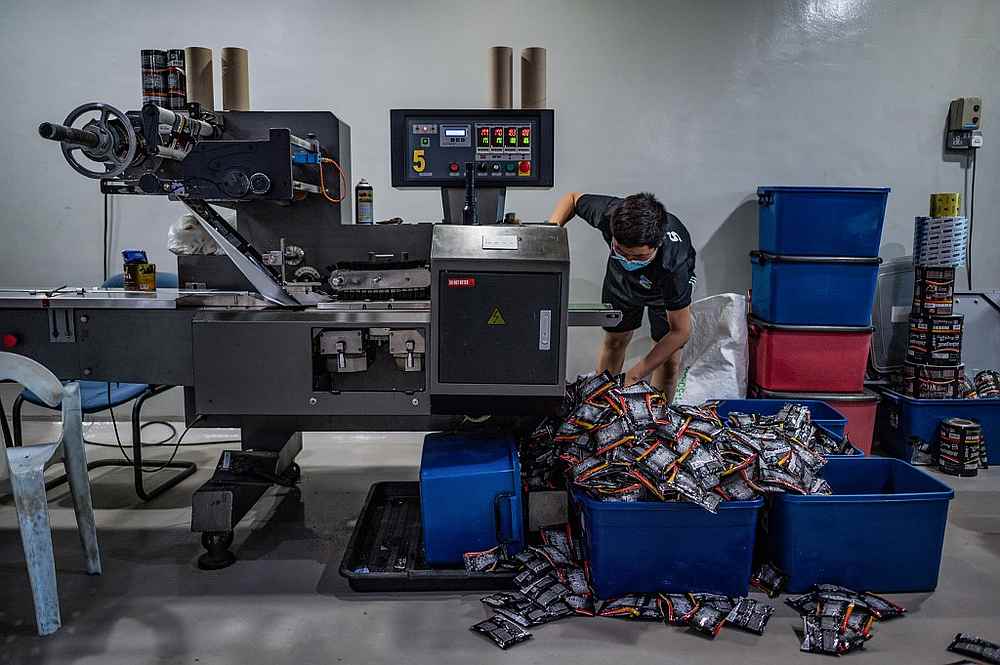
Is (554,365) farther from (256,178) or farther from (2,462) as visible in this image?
(2,462)

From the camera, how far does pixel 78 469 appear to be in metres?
2.03

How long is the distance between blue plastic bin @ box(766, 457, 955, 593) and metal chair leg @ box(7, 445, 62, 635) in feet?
6.36

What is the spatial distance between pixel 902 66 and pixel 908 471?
2.29 m

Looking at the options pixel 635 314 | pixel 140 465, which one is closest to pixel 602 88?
pixel 635 314

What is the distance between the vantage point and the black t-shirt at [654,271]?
2.66 m

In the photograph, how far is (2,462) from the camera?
2008mm

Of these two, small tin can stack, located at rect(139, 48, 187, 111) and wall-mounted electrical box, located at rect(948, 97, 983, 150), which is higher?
wall-mounted electrical box, located at rect(948, 97, 983, 150)

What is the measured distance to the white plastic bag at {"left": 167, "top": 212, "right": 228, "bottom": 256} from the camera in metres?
2.28

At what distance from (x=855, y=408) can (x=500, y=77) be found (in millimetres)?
2143

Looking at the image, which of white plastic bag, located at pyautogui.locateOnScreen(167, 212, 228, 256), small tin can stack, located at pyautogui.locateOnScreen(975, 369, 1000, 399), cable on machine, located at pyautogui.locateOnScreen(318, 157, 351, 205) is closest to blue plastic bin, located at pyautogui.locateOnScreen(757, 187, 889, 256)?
small tin can stack, located at pyautogui.locateOnScreen(975, 369, 1000, 399)

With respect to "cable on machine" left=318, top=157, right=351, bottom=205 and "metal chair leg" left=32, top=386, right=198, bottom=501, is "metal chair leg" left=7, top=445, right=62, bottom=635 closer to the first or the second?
"metal chair leg" left=32, top=386, right=198, bottom=501

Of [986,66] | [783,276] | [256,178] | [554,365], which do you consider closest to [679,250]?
[783,276]

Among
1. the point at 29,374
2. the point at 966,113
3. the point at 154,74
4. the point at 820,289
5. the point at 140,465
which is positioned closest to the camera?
the point at 29,374

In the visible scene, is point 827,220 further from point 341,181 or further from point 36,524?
point 36,524
